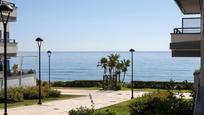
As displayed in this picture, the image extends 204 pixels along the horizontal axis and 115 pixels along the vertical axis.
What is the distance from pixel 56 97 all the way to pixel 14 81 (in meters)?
3.77

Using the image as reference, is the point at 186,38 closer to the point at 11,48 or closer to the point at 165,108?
the point at 165,108

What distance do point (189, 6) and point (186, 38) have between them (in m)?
1.78

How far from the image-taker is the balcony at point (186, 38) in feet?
81.2

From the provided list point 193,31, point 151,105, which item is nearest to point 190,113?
point 151,105

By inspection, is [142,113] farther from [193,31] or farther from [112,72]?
[112,72]

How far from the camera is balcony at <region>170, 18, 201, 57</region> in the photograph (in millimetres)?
24750

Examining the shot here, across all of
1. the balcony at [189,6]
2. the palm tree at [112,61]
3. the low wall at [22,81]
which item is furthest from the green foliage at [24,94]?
the palm tree at [112,61]

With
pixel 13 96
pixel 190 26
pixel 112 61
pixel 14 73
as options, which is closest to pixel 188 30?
pixel 190 26

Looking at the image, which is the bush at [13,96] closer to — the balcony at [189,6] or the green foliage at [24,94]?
the green foliage at [24,94]

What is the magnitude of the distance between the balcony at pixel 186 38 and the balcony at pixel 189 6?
2.75ft

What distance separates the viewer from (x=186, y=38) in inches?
1050

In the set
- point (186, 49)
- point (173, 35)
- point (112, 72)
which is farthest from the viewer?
point (112, 72)

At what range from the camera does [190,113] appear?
57.2ft

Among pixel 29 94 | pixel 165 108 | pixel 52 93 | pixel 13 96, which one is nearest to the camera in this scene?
pixel 165 108
